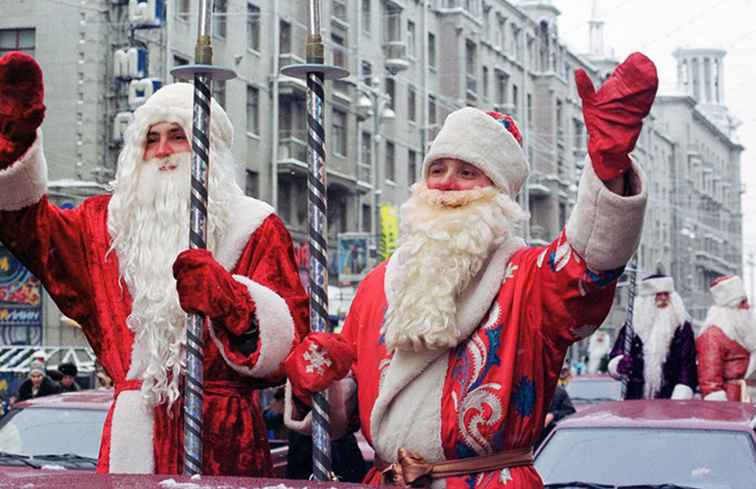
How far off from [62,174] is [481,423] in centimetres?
2203

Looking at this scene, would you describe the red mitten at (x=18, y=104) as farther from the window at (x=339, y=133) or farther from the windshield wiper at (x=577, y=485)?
the window at (x=339, y=133)

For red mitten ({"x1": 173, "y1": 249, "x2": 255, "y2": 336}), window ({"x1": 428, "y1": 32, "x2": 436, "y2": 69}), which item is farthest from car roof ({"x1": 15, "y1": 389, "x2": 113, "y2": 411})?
window ({"x1": 428, "y1": 32, "x2": 436, "y2": 69})

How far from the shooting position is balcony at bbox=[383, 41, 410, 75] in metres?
38.8

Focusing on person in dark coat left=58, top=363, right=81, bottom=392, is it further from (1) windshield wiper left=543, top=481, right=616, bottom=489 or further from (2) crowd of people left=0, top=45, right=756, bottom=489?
(2) crowd of people left=0, top=45, right=756, bottom=489

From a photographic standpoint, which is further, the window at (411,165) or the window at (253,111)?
the window at (411,165)

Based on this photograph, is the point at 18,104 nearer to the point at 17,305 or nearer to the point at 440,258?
the point at 440,258

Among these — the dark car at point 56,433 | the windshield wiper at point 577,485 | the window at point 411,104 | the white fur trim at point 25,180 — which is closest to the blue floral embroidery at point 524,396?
the white fur trim at point 25,180

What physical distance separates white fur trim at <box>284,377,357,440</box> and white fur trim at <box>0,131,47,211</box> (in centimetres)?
101

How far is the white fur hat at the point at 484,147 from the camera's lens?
4.41 metres

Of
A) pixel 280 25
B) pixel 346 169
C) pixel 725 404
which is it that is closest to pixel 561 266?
pixel 725 404

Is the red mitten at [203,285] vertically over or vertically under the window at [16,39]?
under

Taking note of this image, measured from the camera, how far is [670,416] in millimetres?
7734

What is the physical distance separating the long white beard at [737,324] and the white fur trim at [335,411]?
893 centimetres

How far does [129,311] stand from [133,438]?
43 centimetres
